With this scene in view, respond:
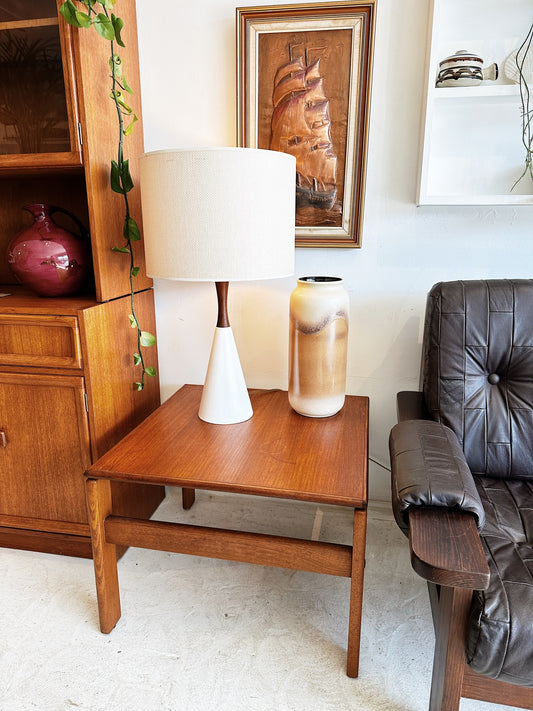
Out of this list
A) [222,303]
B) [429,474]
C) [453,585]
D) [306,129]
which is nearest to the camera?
[453,585]

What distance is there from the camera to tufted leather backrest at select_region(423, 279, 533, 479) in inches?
49.9

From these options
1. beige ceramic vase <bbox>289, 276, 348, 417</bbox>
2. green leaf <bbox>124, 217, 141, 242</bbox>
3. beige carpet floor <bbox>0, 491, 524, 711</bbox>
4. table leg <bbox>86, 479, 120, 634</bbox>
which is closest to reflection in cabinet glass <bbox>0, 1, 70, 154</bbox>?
green leaf <bbox>124, 217, 141, 242</bbox>

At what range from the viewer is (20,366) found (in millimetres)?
1396

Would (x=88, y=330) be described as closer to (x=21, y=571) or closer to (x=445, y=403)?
(x=21, y=571)

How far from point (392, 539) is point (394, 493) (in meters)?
0.73

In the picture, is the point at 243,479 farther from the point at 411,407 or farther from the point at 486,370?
the point at 486,370

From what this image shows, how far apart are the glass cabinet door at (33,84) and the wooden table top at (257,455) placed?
819 millimetres

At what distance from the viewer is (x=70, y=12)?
115 centimetres

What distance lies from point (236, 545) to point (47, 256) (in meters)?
0.97

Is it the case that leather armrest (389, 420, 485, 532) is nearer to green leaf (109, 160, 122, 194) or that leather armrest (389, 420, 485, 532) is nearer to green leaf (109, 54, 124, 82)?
green leaf (109, 160, 122, 194)

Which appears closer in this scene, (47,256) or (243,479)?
(243,479)

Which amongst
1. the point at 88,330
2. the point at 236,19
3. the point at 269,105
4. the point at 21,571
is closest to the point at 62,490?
the point at 21,571

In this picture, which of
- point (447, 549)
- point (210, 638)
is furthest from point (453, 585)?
point (210, 638)

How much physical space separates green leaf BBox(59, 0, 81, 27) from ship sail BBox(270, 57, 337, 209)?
1.88 ft
